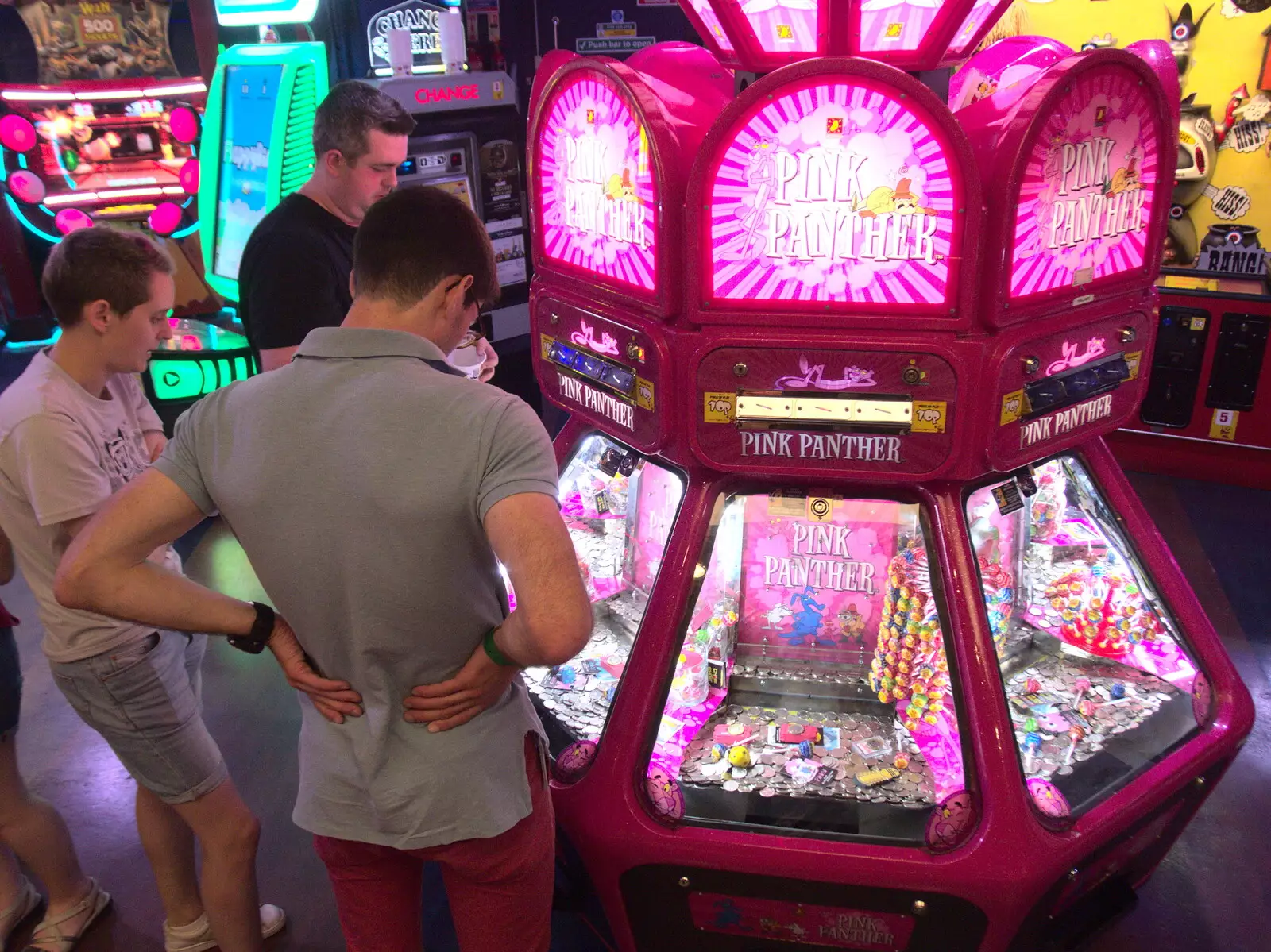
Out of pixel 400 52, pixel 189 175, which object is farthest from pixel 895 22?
pixel 189 175

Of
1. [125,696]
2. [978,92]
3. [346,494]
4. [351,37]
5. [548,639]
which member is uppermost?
[351,37]

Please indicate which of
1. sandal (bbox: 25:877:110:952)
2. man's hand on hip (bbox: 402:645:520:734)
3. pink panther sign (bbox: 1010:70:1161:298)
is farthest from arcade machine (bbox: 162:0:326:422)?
pink panther sign (bbox: 1010:70:1161:298)

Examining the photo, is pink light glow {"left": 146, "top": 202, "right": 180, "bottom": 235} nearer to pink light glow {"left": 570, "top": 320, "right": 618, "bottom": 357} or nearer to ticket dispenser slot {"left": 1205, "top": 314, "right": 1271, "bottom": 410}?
pink light glow {"left": 570, "top": 320, "right": 618, "bottom": 357}

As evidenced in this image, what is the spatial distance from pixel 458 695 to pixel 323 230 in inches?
67.7

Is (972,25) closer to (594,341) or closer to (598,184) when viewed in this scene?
(598,184)

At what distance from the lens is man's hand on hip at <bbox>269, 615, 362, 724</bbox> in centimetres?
149

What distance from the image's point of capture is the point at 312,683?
1.50 m

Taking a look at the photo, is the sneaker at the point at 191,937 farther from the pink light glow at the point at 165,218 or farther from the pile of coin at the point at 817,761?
the pink light glow at the point at 165,218

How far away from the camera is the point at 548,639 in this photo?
1308 millimetres

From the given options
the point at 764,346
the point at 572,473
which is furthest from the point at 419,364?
the point at 572,473

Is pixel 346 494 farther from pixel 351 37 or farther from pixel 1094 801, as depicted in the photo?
pixel 351 37

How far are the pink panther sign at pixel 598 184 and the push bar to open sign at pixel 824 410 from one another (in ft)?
1.10

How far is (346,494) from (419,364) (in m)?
0.22

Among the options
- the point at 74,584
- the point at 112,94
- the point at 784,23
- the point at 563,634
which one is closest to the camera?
the point at 563,634
